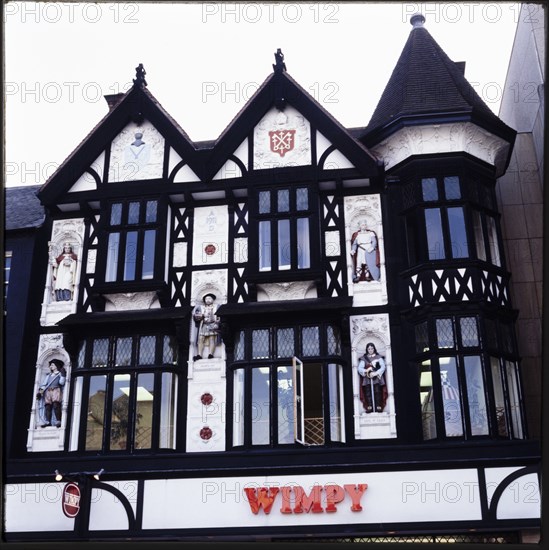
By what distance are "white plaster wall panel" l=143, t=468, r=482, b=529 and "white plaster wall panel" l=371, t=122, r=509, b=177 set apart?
667 cm

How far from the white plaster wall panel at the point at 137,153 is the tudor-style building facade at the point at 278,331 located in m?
0.05

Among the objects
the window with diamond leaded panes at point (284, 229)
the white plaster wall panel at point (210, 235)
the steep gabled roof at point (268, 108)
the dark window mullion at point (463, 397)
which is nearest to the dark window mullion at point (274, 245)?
the window with diamond leaded panes at point (284, 229)

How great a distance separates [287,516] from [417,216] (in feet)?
21.5

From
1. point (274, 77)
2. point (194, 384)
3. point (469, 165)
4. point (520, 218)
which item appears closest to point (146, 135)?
point (274, 77)

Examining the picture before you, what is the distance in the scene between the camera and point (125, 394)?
15.7 m

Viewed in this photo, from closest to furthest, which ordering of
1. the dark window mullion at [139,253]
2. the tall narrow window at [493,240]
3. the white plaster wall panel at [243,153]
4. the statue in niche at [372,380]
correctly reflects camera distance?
the statue in niche at [372,380] → the tall narrow window at [493,240] → the dark window mullion at [139,253] → the white plaster wall panel at [243,153]

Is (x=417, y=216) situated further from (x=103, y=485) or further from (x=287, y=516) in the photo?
(x=103, y=485)

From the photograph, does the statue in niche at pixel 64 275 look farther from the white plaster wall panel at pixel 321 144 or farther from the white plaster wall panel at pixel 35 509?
the white plaster wall panel at pixel 321 144

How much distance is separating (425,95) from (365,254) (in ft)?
12.5

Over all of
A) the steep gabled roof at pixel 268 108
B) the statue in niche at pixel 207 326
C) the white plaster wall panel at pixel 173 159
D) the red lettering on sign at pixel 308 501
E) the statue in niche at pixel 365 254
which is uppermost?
the steep gabled roof at pixel 268 108

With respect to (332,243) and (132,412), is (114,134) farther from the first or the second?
(132,412)

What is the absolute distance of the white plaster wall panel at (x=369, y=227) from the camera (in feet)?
52.2

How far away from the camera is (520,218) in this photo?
1814cm

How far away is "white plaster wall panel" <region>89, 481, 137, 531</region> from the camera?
567 inches
